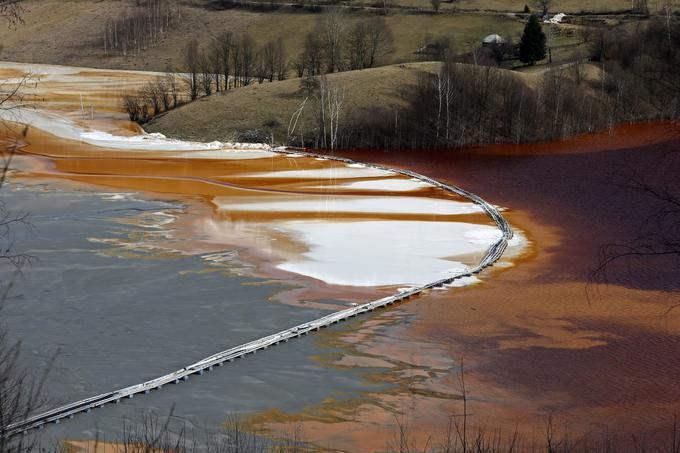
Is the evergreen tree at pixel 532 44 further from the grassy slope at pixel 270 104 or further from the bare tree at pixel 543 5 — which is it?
the bare tree at pixel 543 5

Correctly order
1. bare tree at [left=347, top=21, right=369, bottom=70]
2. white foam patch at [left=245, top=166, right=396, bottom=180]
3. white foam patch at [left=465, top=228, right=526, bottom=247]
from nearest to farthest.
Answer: white foam patch at [left=465, top=228, right=526, bottom=247]
white foam patch at [left=245, top=166, right=396, bottom=180]
bare tree at [left=347, top=21, right=369, bottom=70]

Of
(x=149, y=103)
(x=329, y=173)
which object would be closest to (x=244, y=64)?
(x=149, y=103)

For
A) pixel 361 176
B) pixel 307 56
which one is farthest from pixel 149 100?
pixel 361 176

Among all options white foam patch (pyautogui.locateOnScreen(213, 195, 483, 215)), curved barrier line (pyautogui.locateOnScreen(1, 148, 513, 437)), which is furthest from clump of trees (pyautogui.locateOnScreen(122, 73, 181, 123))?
curved barrier line (pyautogui.locateOnScreen(1, 148, 513, 437))

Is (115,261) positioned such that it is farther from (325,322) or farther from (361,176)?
(361,176)

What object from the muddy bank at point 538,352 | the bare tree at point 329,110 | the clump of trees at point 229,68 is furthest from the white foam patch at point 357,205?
the clump of trees at point 229,68

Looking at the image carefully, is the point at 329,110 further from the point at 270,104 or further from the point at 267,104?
the point at 267,104

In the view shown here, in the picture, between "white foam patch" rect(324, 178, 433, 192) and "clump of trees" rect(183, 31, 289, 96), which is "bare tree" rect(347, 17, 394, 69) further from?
"white foam patch" rect(324, 178, 433, 192)
